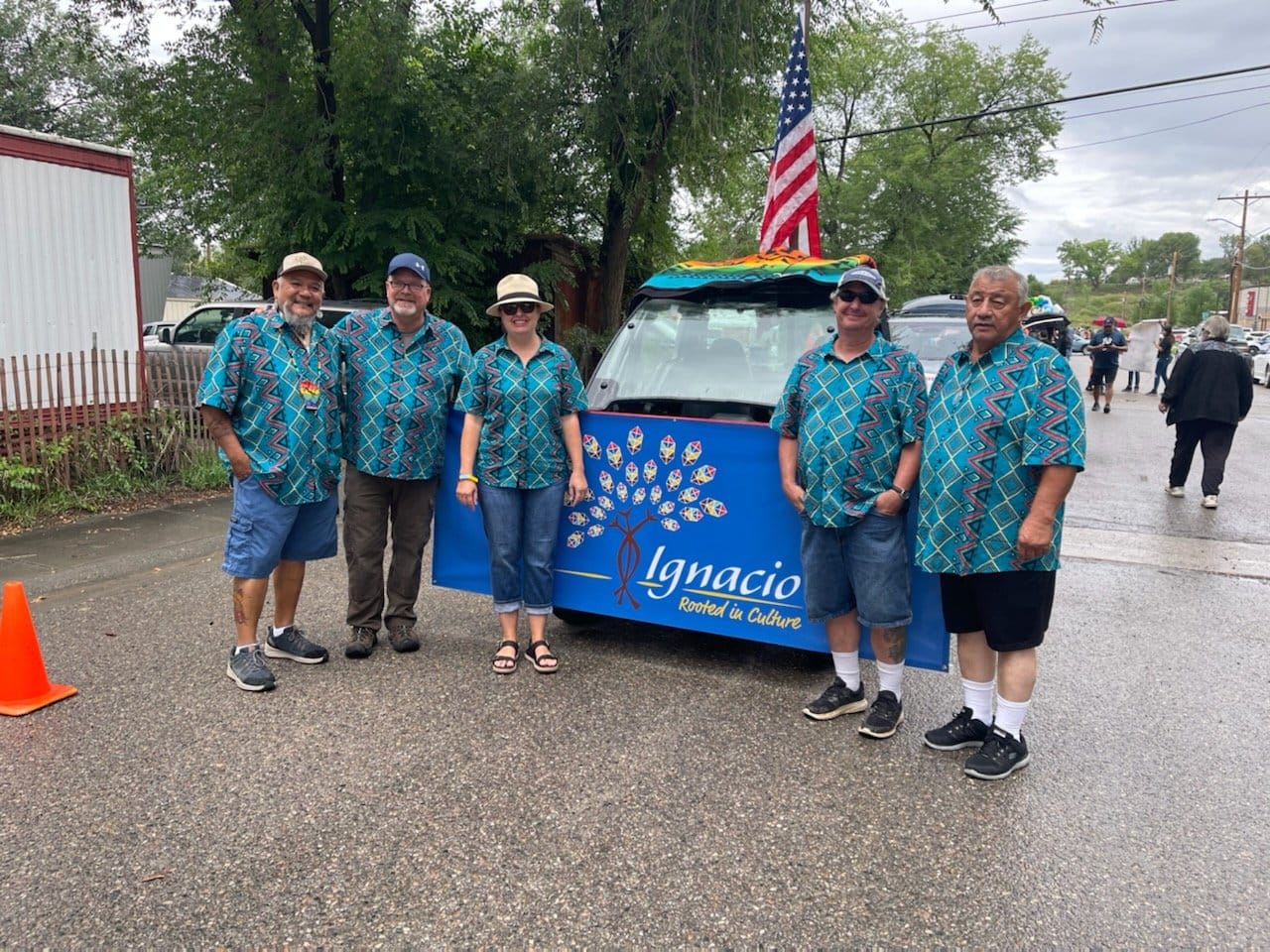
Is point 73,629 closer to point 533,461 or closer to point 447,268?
point 533,461

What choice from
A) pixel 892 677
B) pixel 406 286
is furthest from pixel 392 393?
pixel 892 677

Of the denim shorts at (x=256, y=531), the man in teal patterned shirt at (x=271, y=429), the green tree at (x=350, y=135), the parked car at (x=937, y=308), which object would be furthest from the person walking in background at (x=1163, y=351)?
the denim shorts at (x=256, y=531)

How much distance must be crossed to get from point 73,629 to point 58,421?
377 centimetres

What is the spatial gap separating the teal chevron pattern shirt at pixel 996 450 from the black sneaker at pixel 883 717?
709 mm

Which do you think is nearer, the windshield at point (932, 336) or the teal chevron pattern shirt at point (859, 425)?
the teal chevron pattern shirt at point (859, 425)

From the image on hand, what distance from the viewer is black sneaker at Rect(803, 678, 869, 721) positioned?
3816mm

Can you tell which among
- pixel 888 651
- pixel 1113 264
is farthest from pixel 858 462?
pixel 1113 264

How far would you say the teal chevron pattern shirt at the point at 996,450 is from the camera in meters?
3.09

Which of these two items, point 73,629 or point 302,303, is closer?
point 302,303

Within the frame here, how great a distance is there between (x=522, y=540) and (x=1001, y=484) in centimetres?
223

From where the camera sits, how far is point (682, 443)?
4.21 m

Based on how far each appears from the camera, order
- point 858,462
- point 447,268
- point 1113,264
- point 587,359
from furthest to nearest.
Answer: point 1113,264 → point 587,359 → point 447,268 → point 858,462

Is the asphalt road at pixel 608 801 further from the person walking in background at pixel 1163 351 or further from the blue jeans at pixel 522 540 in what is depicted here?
the person walking in background at pixel 1163 351

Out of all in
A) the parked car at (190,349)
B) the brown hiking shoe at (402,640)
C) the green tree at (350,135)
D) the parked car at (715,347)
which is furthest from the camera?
the green tree at (350,135)
